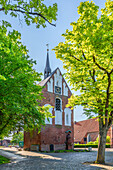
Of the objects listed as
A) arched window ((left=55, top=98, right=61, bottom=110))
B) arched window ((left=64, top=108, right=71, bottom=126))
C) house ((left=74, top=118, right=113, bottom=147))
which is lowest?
house ((left=74, top=118, right=113, bottom=147))

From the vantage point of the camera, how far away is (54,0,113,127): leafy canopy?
11.1m

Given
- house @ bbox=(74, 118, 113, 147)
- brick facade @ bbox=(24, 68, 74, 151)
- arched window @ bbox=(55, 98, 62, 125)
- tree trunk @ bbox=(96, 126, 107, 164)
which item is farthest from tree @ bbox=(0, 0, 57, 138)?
house @ bbox=(74, 118, 113, 147)

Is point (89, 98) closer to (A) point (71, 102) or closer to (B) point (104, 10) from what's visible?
(A) point (71, 102)

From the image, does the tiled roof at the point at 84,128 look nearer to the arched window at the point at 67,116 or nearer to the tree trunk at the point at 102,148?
the arched window at the point at 67,116

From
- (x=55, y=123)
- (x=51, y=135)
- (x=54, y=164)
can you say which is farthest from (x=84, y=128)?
(x=54, y=164)

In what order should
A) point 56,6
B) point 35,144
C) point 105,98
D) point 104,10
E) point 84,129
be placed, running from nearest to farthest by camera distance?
point 56,6 < point 104,10 < point 105,98 < point 35,144 < point 84,129

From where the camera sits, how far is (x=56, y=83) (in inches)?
1225

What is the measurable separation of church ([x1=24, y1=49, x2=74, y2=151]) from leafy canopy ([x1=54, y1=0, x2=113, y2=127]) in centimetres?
1538

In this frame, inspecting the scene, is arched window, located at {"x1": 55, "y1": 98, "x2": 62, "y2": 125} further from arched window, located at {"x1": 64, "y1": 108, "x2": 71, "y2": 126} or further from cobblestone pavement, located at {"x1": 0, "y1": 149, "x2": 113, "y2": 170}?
cobblestone pavement, located at {"x1": 0, "y1": 149, "x2": 113, "y2": 170}

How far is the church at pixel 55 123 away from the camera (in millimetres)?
27686

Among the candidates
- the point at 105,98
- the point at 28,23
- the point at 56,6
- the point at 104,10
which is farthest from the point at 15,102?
the point at 104,10

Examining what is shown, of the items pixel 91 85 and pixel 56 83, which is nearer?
pixel 91 85

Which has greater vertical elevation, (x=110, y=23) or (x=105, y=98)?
(x=110, y=23)

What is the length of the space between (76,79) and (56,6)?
22.5 ft
